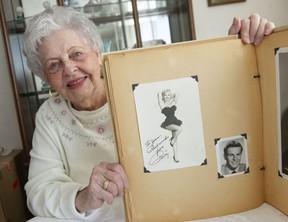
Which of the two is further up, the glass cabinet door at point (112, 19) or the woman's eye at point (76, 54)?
the glass cabinet door at point (112, 19)

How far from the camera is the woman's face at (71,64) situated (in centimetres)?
77

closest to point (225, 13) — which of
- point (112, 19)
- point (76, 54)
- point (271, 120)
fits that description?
point (112, 19)

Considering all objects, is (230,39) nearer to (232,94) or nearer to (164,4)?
(232,94)

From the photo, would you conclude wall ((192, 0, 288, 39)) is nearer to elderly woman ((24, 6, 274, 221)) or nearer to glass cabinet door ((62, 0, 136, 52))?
glass cabinet door ((62, 0, 136, 52))

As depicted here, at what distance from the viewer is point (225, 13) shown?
1674mm

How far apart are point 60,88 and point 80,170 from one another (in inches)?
9.0

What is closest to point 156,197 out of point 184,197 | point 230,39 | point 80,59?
point 184,197

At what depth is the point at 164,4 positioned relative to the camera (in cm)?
167

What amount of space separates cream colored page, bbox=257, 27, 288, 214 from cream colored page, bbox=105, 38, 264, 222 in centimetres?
1

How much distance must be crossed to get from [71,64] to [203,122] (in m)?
0.39

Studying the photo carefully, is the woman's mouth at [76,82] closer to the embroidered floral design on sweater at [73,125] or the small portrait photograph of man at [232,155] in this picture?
the embroidered floral design on sweater at [73,125]

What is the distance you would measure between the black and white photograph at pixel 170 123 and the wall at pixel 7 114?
1.37 meters

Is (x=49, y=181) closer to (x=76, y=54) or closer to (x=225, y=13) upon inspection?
(x=76, y=54)

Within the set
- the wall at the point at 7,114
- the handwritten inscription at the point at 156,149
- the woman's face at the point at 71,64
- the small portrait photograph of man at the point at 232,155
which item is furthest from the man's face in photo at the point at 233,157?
the wall at the point at 7,114
